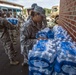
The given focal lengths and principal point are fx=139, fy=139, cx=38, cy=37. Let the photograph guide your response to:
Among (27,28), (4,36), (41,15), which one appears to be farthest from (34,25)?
(4,36)

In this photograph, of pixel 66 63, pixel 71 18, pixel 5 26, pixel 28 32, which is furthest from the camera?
pixel 5 26

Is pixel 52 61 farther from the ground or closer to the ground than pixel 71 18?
closer to the ground

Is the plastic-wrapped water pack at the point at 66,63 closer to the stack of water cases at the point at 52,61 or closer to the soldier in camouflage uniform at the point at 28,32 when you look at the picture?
the stack of water cases at the point at 52,61

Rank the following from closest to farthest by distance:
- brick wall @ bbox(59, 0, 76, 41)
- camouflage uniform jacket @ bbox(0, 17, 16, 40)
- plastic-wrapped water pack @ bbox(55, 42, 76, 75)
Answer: plastic-wrapped water pack @ bbox(55, 42, 76, 75) → brick wall @ bbox(59, 0, 76, 41) → camouflage uniform jacket @ bbox(0, 17, 16, 40)

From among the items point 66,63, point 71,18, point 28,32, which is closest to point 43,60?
point 66,63

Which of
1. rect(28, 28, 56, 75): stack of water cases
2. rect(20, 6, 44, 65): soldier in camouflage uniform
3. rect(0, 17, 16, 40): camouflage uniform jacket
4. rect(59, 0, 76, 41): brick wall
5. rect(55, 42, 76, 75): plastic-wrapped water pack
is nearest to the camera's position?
rect(55, 42, 76, 75): plastic-wrapped water pack

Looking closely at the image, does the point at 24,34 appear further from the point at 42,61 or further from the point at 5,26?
the point at 42,61

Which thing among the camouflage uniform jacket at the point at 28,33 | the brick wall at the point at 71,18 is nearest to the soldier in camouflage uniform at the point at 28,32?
the camouflage uniform jacket at the point at 28,33

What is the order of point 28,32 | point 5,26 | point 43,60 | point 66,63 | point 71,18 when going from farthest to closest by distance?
point 5,26 → point 28,32 → point 71,18 → point 43,60 → point 66,63

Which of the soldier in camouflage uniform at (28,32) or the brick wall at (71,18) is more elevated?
the brick wall at (71,18)

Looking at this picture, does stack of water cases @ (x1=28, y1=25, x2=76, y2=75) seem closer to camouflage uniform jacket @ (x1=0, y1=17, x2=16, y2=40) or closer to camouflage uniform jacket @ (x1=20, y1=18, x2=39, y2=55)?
camouflage uniform jacket @ (x1=20, y1=18, x2=39, y2=55)

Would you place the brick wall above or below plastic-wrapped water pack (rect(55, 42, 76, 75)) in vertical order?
above

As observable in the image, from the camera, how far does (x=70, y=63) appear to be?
1389mm

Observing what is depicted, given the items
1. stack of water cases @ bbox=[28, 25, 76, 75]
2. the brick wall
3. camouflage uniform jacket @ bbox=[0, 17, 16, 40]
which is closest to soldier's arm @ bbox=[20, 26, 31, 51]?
camouflage uniform jacket @ bbox=[0, 17, 16, 40]
